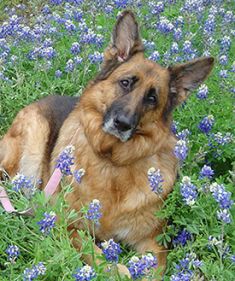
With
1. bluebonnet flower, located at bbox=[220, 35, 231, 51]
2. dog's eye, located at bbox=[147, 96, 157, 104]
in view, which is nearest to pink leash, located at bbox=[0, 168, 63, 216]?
dog's eye, located at bbox=[147, 96, 157, 104]

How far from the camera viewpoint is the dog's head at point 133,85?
4422mm

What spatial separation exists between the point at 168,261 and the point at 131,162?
74 cm

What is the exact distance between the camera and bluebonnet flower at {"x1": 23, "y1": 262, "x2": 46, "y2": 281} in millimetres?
3427

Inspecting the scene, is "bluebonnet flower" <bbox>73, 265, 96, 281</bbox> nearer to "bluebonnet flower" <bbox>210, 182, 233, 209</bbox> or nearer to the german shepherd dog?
"bluebonnet flower" <bbox>210, 182, 233, 209</bbox>

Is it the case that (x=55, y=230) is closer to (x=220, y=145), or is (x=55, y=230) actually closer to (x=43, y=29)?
(x=220, y=145)

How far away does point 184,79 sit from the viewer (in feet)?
15.4

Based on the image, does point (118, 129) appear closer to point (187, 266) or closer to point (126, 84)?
point (126, 84)

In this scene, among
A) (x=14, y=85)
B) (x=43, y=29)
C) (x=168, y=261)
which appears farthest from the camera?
(x=43, y=29)

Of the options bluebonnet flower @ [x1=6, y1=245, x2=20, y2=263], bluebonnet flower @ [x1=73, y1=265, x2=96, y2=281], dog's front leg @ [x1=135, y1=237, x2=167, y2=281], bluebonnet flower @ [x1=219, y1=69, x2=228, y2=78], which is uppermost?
bluebonnet flower @ [x1=219, y1=69, x2=228, y2=78]

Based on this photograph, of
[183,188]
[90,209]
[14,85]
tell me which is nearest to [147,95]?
[183,188]

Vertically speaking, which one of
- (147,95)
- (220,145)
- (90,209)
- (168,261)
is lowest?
(168,261)

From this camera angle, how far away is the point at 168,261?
14.5ft

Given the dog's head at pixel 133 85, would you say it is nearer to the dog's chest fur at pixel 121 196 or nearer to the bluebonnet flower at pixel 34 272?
the dog's chest fur at pixel 121 196

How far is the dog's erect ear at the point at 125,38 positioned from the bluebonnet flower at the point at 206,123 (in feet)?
2.84
